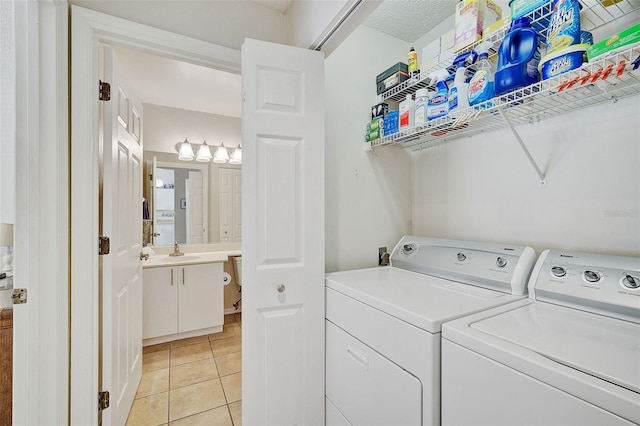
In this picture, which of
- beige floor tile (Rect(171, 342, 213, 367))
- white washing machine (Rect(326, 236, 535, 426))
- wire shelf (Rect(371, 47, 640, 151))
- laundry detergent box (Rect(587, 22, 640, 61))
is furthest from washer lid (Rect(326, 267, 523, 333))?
beige floor tile (Rect(171, 342, 213, 367))

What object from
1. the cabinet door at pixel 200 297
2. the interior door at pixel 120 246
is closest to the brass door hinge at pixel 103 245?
the interior door at pixel 120 246

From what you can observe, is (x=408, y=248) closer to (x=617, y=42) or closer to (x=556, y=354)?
(x=556, y=354)

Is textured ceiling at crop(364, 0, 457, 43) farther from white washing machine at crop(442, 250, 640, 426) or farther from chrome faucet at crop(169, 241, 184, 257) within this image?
chrome faucet at crop(169, 241, 184, 257)

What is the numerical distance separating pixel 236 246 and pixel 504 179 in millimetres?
2938

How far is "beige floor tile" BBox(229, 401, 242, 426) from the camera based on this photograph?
5.46ft

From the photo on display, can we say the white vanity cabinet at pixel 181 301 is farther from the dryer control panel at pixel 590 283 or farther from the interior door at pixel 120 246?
the dryer control panel at pixel 590 283

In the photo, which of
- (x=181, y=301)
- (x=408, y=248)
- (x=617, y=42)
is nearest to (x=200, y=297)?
(x=181, y=301)

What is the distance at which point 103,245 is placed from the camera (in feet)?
4.38

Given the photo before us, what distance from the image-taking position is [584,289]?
902 mm

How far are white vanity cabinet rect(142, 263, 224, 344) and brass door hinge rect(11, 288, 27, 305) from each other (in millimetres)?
1455

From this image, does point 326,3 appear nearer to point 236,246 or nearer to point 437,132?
point 437,132

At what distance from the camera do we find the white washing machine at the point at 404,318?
34.5 inches

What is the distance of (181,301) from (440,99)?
9.04 ft

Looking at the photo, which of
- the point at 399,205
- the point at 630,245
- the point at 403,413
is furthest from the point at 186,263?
the point at 630,245
